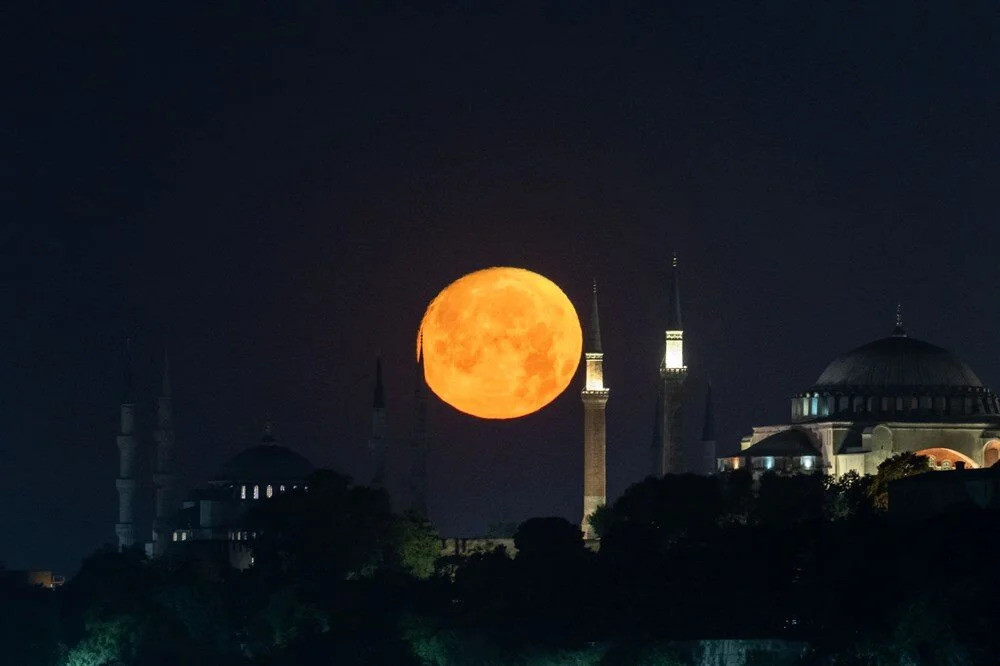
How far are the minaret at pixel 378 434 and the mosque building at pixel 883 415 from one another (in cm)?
2357

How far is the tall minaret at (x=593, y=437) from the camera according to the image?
140 m

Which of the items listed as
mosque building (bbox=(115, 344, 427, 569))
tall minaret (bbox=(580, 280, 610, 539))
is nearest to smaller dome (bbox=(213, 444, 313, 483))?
mosque building (bbox=(115, 344, 427, 569))

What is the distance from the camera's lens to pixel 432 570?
426 feet

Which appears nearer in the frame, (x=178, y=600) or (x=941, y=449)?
(x=178, y=600)

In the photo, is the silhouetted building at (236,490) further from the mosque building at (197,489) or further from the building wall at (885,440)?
the building wall at (885,440)

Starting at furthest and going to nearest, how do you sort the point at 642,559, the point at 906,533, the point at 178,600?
1. the point at 178,600
2. the point at 642,559
3. the point at 906,533

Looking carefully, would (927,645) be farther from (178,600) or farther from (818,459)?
(818,459)

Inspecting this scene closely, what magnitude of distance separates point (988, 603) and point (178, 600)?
4740cm

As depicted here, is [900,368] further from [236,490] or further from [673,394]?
[236,490]

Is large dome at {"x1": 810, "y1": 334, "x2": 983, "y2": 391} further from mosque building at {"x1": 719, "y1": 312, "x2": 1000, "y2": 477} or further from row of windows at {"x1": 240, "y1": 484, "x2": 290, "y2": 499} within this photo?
row of windows at {"x1": 240, "y1": 484, "x2": 290, "y2": 499}

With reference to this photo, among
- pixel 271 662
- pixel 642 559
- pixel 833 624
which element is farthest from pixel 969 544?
pixel 271 662

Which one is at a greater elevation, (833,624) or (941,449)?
(941,449)

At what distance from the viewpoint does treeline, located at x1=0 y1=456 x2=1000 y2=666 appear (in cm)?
8506

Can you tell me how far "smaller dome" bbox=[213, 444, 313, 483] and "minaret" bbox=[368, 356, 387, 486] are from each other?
38.1ft
